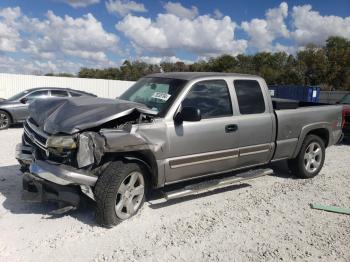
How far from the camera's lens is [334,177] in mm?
7332

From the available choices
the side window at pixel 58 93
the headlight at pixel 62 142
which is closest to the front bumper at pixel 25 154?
the headlight at pixel 62 142

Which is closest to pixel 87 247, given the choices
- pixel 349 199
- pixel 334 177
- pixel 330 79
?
pixel 349 199

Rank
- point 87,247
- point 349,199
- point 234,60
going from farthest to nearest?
point 234,60 → point 349,199 → point 87,247

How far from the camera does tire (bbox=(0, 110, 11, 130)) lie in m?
12.9

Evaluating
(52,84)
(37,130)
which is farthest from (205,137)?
(52,84)

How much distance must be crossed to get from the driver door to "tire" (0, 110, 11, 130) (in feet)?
31.6

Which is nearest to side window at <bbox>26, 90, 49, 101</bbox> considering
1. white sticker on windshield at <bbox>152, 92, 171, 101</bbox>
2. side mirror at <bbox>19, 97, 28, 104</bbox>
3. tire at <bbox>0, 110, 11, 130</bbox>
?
side mirror at <bbox>19, 97, 28, 104</bbox>

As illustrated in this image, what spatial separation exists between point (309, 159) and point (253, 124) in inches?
75.9

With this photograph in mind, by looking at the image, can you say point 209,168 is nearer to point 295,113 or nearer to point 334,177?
point 295,113

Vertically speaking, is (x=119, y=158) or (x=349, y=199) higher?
(x=119, y=158)

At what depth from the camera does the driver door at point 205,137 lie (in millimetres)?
5012

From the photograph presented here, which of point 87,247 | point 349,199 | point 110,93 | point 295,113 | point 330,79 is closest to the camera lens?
point 87,247

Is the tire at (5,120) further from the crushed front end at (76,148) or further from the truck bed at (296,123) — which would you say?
the truck bed at (296,123)

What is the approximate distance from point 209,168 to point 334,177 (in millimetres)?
3180
